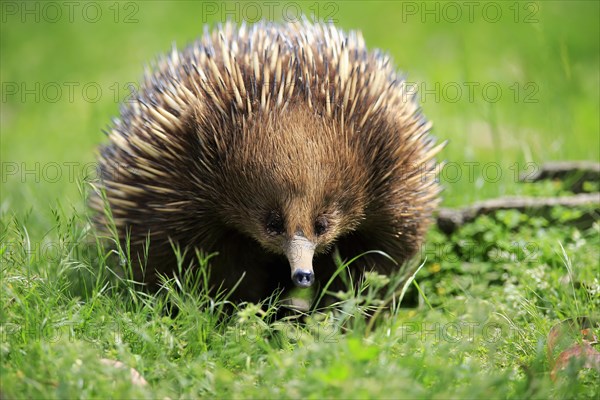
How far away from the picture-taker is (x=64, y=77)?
9.71m

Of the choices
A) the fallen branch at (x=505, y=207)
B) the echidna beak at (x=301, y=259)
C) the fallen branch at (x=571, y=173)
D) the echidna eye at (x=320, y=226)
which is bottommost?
the fallen branch at (x=505, y=207)

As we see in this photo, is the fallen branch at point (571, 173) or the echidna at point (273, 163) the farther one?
the fallen branch at point (571, 173)

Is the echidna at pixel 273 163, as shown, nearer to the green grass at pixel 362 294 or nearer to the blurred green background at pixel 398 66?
the green grass at pixel 362 294

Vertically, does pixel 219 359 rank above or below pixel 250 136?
below

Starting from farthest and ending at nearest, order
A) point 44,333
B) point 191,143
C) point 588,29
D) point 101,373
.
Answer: point 588,29 < point 191,143 < point 44,333 < point 101,373

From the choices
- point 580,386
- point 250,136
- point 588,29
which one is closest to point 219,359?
point 250,136

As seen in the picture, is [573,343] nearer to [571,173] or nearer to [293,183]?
[293,183]

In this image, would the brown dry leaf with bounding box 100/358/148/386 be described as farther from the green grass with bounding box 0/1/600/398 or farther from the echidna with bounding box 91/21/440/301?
the echidna with bounding box 91/21/440/301

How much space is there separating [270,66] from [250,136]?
40cm

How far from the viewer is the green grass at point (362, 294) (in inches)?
101

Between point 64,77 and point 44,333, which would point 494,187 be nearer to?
point 44,333

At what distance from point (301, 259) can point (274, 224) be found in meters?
0.30

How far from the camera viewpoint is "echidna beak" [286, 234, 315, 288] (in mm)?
2971

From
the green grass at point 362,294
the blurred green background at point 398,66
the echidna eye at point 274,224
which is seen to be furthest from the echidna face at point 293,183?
the blurred green background at point 398,66
